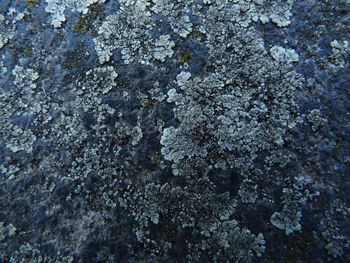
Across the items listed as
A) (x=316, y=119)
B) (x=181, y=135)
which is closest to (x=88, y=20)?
(x=181, y=135)

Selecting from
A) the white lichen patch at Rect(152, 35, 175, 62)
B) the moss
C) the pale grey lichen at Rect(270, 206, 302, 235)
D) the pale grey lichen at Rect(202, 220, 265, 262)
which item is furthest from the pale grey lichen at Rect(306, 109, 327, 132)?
the moss

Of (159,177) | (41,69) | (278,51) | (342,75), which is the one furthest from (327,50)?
(41,69)

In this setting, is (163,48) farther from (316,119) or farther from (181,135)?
(316,119)

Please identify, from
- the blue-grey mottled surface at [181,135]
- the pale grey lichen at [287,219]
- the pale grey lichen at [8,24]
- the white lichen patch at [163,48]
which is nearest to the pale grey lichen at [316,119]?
the blue-grey mottled surface at [181,135]

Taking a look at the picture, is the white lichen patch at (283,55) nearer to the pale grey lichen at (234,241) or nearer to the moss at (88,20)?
the pale grey lichen at (234,241)

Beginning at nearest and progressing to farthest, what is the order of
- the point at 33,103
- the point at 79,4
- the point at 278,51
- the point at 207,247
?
the point at 207,247 < the point at 278,51 < the point at 33,103 < the point at 79,4

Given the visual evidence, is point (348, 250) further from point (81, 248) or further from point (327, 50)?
point (81, 248)

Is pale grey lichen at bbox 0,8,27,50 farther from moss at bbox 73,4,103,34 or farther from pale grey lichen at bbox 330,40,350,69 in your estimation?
pale grey lichen at bbox 330,40,350,69
